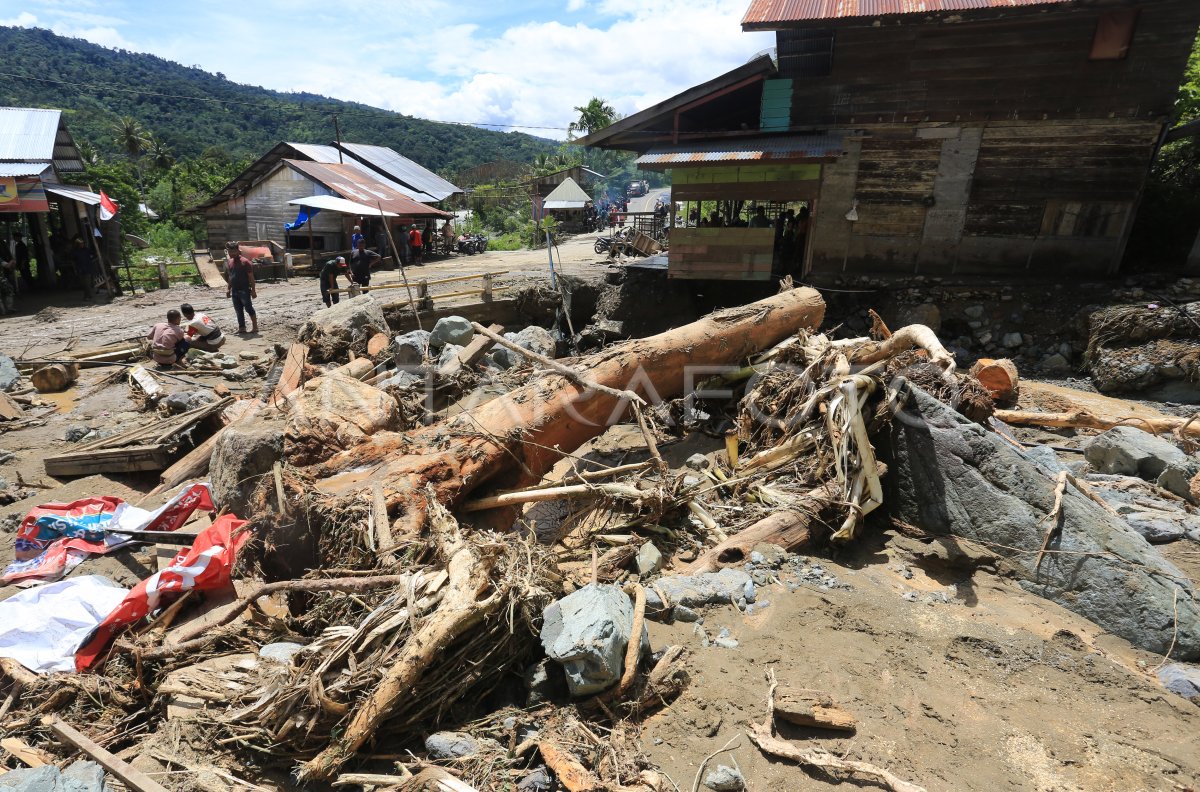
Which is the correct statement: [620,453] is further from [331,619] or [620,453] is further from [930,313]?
[930,313]

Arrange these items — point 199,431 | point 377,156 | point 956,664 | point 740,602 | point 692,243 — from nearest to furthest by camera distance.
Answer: point 956,664 → point 740,602 → point 199,431 → point 692,243 → point 377,156

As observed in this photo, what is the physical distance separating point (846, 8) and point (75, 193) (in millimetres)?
18151

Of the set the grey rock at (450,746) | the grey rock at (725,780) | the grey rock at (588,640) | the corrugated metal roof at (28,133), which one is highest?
the corrugated metal roof at (28,133)

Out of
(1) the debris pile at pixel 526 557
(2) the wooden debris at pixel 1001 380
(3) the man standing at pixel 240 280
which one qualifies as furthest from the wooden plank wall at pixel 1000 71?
(3) the man standing at pixel 240 280

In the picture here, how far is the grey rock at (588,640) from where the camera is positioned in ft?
10.1

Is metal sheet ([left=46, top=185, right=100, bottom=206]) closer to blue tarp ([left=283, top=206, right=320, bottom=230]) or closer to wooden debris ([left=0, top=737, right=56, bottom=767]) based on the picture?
blue tarp ([left=283, top=206, right=320, bottom=230])

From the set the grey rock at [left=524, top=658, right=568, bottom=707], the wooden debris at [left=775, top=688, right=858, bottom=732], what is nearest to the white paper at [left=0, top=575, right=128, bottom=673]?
the grey rock at [left=524, top=658, right=568, bottom=707]

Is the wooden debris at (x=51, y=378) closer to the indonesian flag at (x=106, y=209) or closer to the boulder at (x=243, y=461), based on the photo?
the boulder at (x=243, y=461)

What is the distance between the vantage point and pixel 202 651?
3578 mm

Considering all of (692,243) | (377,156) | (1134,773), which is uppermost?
(377,156)

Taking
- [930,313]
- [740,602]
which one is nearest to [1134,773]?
[740,602]

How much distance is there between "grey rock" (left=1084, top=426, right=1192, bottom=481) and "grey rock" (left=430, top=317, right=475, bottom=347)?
25.9 feet

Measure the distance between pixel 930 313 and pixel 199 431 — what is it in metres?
12.2

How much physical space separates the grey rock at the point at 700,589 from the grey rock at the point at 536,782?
4.34 feet
